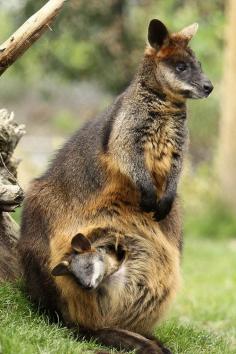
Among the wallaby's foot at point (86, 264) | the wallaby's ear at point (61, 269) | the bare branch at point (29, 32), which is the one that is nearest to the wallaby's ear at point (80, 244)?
the wallaby's foot at point (86, 264)

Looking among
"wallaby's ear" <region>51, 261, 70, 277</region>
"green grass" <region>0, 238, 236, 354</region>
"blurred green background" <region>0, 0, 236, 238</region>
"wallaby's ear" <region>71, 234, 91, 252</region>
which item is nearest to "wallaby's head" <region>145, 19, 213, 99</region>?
"wallaby's ear" <region>71, 234, 91, 252</region>

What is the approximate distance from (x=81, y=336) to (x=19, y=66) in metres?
15.6

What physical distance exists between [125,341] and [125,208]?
2.99 ft

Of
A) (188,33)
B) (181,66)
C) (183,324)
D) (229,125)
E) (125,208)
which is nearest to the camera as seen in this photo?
(125,208)

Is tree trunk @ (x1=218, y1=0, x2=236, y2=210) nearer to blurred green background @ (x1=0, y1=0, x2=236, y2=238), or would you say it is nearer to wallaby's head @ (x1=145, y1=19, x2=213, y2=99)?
blurred green background @ (x1=0, y1=0, x2=236, y2=238)

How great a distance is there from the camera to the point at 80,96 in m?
24.8

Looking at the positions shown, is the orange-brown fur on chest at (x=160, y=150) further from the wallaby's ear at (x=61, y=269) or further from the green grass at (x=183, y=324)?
the green grass at (x=183, y=324)

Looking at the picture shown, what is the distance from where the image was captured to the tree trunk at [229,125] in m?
14.3

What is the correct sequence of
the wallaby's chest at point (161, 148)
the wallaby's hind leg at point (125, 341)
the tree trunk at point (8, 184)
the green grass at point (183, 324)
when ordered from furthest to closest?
the tree trunk at point (8, 184)
the wallaby's chest at point (161, 148)
the wallaby's hind leg at point (125, 341)
the green grass at point (183, 324)

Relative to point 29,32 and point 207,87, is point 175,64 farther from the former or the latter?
point 29,32

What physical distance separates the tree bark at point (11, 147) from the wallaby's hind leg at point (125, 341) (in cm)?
106

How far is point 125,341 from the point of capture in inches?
207

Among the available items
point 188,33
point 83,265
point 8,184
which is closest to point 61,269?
point 83,265

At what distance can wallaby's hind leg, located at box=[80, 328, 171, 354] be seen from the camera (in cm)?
517
